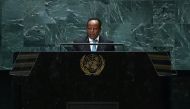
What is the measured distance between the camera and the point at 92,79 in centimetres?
406

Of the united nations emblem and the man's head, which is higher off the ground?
the man's head

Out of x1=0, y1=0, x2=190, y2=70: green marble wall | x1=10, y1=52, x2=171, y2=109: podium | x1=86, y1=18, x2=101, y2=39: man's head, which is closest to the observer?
x1=10, y1=52, x2=171, y2=109: podium

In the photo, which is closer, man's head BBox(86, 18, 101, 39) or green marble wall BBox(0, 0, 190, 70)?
man's head BBox(86, 18, 101, 39)

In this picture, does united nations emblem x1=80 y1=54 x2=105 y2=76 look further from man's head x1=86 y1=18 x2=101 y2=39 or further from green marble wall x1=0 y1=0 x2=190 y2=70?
green marble wall x1=0 y1=0 x2=190 y2=70

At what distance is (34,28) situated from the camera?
24.6ft

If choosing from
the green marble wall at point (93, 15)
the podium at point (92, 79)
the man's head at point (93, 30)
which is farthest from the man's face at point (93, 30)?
the green marble wall at point (93, 15)

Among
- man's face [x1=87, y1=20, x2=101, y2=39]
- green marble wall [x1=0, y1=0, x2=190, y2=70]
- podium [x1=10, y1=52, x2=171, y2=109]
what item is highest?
green marble wall [x1=0, y1=0, x2=190, y2=70]

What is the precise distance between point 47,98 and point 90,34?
1.18 meters

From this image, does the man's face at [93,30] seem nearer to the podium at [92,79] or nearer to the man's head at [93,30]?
the man's head at [93,30]

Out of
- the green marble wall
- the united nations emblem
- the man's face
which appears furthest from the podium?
the green marble wall

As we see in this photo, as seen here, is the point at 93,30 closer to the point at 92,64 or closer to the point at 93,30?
the point at 93,30

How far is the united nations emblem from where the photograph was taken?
13.3ft

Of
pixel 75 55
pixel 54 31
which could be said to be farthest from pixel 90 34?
pixel 54 31

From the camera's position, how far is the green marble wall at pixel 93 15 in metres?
7.43
